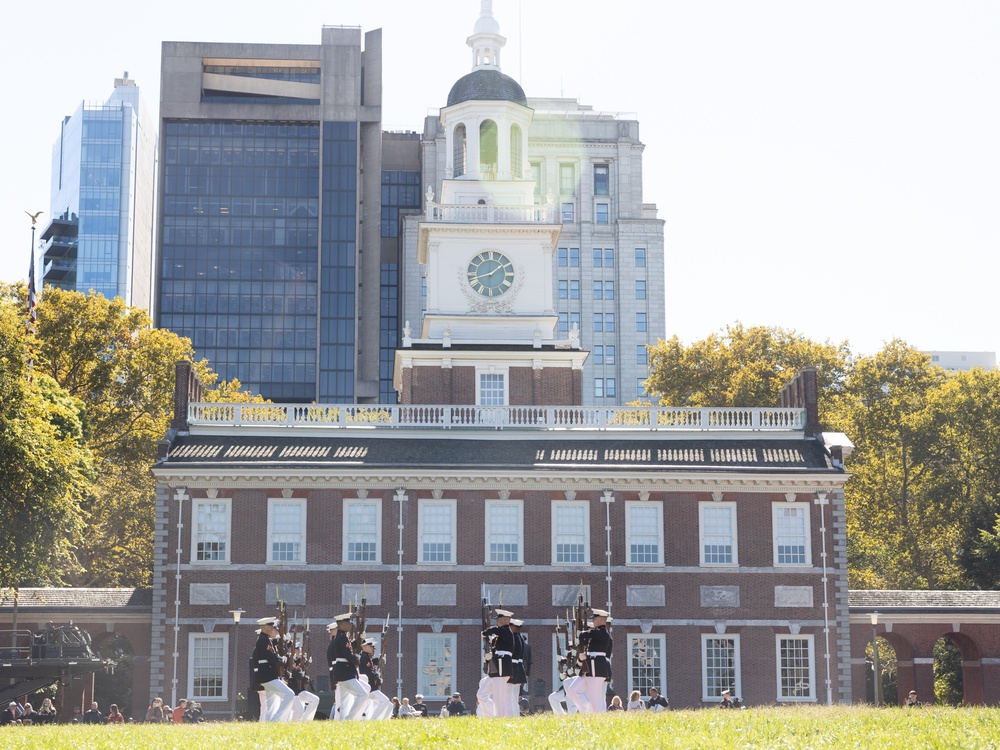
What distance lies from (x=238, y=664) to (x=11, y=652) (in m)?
6.77

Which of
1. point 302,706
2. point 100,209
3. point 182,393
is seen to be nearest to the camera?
point 302,706

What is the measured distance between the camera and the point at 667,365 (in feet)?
236

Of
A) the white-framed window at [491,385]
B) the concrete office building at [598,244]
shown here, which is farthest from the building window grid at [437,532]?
the concrete office building at [598,244]

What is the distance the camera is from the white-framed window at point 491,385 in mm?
53312

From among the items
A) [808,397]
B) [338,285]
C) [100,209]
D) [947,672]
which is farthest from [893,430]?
[100,209]

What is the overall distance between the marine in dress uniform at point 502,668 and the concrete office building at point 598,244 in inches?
4289

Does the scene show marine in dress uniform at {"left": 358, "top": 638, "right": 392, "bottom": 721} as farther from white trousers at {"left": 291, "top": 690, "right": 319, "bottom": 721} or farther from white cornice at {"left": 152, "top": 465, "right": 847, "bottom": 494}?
white cornice at {"left": 152, "top": 465, "right": 847, "bottom": 494}

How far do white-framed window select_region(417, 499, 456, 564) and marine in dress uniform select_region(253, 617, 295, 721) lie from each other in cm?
1760

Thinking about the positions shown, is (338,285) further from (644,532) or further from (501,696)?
(501,696)

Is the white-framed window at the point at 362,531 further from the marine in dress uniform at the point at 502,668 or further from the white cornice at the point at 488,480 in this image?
the marine in dress uniform at the point at 502,668

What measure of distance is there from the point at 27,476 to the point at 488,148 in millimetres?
26293

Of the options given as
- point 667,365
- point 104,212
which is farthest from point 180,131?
point 667,365

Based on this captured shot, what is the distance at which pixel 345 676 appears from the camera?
2889cm

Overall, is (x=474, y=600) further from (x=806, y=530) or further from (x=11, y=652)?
(x=11, y=652)
